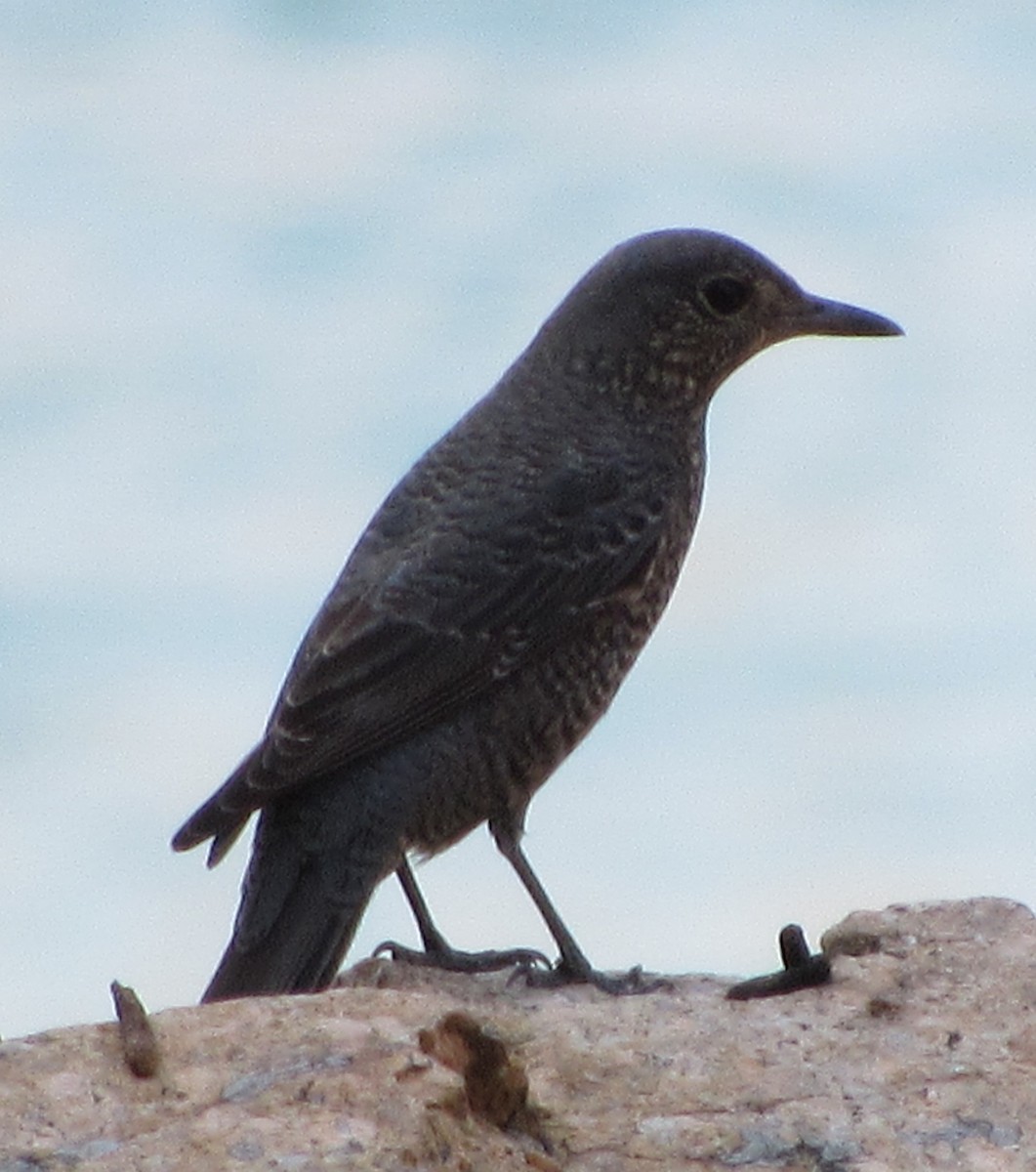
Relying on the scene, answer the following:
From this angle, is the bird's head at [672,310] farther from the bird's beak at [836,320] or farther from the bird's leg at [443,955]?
the bird's leg at [443,955]

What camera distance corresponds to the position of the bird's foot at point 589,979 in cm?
615

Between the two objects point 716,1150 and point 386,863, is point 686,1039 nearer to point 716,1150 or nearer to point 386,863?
point 716,1150

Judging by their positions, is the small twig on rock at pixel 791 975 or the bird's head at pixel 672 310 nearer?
the small twig on rock at pixel 791 975

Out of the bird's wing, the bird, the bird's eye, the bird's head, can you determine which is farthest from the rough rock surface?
the bird's eye

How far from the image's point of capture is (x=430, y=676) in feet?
22.2

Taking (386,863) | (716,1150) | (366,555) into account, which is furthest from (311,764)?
(716,1150)

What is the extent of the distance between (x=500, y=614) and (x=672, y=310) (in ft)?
4.87

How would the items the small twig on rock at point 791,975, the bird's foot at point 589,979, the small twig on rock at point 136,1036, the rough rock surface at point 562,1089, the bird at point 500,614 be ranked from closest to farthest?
the rough rock surface at point 562,1089
the small twig on rock at point 136,1036
the small twig on rock at point 791,975
the bird's foot at point 589,979
the bird at point 500,614

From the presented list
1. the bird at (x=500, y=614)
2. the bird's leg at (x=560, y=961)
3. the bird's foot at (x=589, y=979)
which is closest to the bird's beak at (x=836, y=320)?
the bird at (x=500, y=614)

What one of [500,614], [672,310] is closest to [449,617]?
[500,614]

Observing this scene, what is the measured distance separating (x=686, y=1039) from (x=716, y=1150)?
19.8 inches

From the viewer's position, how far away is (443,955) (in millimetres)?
6594

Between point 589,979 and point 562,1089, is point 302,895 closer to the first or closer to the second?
point 589,979

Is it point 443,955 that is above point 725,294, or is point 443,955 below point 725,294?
below
